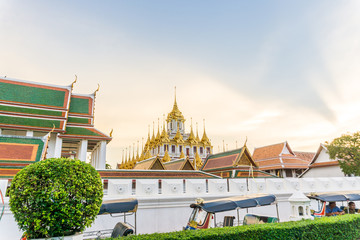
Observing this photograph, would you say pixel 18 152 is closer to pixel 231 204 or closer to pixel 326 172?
pixel 231 204

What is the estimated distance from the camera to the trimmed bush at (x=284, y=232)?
5.05 meters

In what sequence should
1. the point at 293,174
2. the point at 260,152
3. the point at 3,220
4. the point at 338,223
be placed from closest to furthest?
the point at 338,223 → the point at 3,220 → the point at 293,174 → the point at 260,152

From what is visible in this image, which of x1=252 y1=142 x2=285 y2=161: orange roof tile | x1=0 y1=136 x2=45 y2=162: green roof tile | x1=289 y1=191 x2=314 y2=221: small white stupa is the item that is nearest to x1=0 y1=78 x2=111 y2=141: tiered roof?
x1=0 y1=136 x2=45 y2=162: green roof tile

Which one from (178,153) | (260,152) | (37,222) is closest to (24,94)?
(37,222)

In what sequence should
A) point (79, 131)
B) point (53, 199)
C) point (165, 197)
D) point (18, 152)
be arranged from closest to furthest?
point (53, 199)
point (165, 197)
point (18, 152)
point (79, 131)

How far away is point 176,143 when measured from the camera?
197 feet

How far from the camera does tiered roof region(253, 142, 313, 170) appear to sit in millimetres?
34781

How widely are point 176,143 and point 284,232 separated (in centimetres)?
5443

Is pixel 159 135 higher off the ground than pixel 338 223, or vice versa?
pixel 159 135

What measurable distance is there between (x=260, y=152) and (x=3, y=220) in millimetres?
39004

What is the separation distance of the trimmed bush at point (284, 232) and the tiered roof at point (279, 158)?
2967 cm

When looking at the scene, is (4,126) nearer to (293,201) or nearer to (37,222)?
(37,222)

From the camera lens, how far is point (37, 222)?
409 centimetres

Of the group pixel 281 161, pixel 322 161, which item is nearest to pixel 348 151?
pixel 322 161
